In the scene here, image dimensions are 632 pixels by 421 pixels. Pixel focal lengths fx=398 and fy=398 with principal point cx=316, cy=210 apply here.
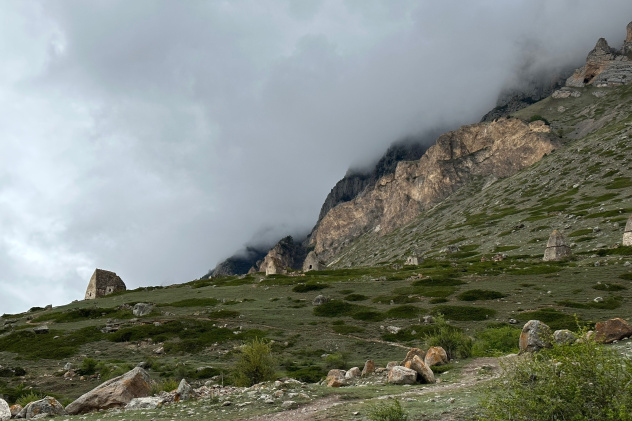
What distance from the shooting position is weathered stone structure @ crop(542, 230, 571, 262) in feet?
221

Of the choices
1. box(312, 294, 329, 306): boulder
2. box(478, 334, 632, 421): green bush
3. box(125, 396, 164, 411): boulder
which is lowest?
box(125, 396, 164, 411): boulder

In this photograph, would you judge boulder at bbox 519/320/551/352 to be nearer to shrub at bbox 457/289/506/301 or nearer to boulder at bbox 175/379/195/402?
boulder at bbox 175/379/195/402

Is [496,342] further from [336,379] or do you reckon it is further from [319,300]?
[319,300]

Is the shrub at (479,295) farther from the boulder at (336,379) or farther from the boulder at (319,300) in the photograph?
the boulder at (336,379)

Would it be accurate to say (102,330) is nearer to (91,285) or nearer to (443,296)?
(443,296)

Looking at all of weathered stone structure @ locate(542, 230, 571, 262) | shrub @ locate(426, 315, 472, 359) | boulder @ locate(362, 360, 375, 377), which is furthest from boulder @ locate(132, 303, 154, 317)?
weathered stone structure @ locate(542, 230, 571, 262)

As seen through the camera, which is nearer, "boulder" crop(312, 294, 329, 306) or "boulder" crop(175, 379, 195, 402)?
"boulder" crop(175, 379, 195, 402)

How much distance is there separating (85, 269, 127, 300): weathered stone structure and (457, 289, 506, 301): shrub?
88.0m

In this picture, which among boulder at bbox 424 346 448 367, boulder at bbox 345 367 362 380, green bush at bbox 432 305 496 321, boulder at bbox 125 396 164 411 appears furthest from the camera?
green bush at bbox 432 305 496 321

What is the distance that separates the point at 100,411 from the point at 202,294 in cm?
6199

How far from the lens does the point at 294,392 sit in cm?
1731

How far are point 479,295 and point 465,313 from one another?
28.3 feet

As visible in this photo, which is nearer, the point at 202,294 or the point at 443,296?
the point at 443,296

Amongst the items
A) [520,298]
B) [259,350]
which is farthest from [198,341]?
[520,298]
